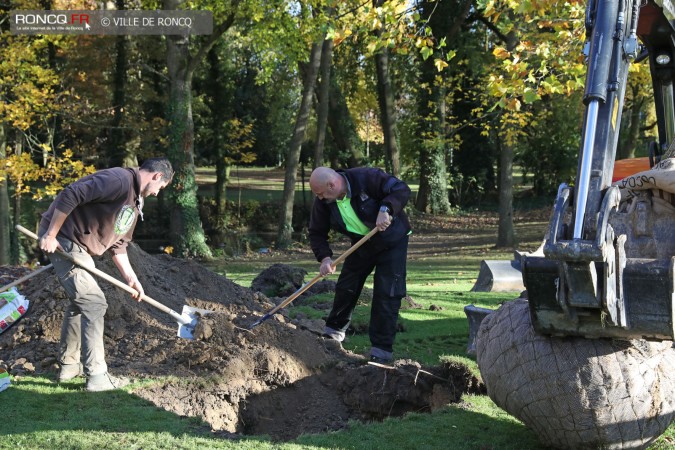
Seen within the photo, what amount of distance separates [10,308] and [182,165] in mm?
16885

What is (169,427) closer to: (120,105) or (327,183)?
(327,183)

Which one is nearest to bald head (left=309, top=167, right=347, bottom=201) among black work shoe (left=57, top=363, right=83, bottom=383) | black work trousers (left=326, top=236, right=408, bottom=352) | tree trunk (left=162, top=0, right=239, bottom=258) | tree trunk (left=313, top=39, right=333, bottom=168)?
black work trousers (left=326, top=236, right=408, bottom=352)

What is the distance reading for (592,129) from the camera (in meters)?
4.39

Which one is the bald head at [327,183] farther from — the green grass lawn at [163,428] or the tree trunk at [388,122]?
the tree trunk at [388,122]

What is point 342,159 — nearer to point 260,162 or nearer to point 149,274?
point 260,162

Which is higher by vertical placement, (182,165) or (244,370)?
(182,165)

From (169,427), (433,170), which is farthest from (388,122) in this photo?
(169,427)

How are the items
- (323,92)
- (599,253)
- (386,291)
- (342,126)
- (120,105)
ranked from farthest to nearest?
(342,126)
(120,105)
(323,92)
(386,291)
(599,253)

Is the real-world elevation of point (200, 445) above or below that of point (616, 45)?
below

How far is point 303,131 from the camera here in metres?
26.1

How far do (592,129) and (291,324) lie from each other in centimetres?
481

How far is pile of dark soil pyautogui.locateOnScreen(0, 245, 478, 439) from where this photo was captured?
6750 millimetres

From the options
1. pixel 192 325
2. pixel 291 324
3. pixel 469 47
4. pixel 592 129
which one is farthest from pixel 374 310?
pixel 469 47

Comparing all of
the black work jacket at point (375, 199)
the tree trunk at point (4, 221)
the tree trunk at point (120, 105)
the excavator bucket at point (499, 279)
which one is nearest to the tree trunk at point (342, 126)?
the tree trunk at point (120, 105)
